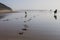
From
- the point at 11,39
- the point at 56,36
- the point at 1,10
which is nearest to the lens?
the point at 11,39

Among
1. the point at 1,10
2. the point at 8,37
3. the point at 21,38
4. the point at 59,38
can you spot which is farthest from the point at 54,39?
the point at 1,10

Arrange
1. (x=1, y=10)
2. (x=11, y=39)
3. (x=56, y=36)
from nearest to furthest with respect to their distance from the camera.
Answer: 1. (x=11, y=39)
2. (x=56, y=36)
3. (x=1, y=10)

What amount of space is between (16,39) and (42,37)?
2.55 feet

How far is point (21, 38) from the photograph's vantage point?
5824 millimetres

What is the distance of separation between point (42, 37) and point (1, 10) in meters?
12.0

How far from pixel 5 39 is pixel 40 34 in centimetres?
126

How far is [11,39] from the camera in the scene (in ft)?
18.7

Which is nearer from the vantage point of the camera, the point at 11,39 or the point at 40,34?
the point at 11,39

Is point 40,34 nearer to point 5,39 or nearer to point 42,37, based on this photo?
point 42,37

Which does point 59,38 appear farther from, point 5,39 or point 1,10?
point 1,10

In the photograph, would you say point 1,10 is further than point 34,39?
Yes

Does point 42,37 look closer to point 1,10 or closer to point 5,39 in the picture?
point 5,39

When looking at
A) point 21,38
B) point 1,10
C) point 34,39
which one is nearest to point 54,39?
point 34,39

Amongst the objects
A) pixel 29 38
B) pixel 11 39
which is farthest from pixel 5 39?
pixel 29 38
